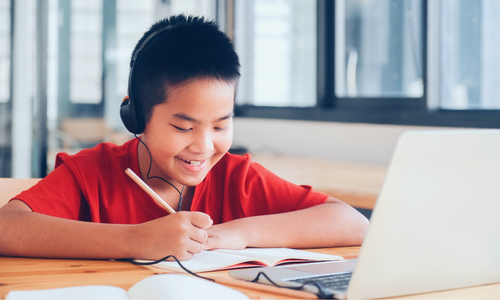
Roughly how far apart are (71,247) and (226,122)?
340 millimetres

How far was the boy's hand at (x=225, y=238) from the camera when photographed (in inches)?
33.2

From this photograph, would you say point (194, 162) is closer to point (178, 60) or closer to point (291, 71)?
point (178, 60)

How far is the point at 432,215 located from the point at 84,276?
43 cm

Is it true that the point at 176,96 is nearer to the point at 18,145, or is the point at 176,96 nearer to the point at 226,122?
the point at 226,122

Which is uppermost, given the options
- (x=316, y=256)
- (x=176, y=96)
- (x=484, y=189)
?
(x=176, y=96)

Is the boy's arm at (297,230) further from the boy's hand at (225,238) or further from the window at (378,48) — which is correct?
the window at (378,48)

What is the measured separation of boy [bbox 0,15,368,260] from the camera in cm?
81

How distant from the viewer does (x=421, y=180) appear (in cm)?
55

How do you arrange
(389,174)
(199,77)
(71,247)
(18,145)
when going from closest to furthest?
1. (389,174)
2. (71,247)
3. (199,77)
4. (18,145)

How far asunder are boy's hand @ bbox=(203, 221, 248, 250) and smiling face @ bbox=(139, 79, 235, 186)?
15 centimetres

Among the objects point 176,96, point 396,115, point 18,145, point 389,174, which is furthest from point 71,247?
point 18,145

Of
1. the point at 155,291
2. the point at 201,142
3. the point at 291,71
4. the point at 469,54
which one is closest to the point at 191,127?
the point at 201,142

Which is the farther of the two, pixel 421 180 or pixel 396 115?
pixel 396 115

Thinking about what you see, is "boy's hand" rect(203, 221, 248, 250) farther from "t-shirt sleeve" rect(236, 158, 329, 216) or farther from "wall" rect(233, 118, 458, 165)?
"wall" rect(233, 118, 458, 165)
